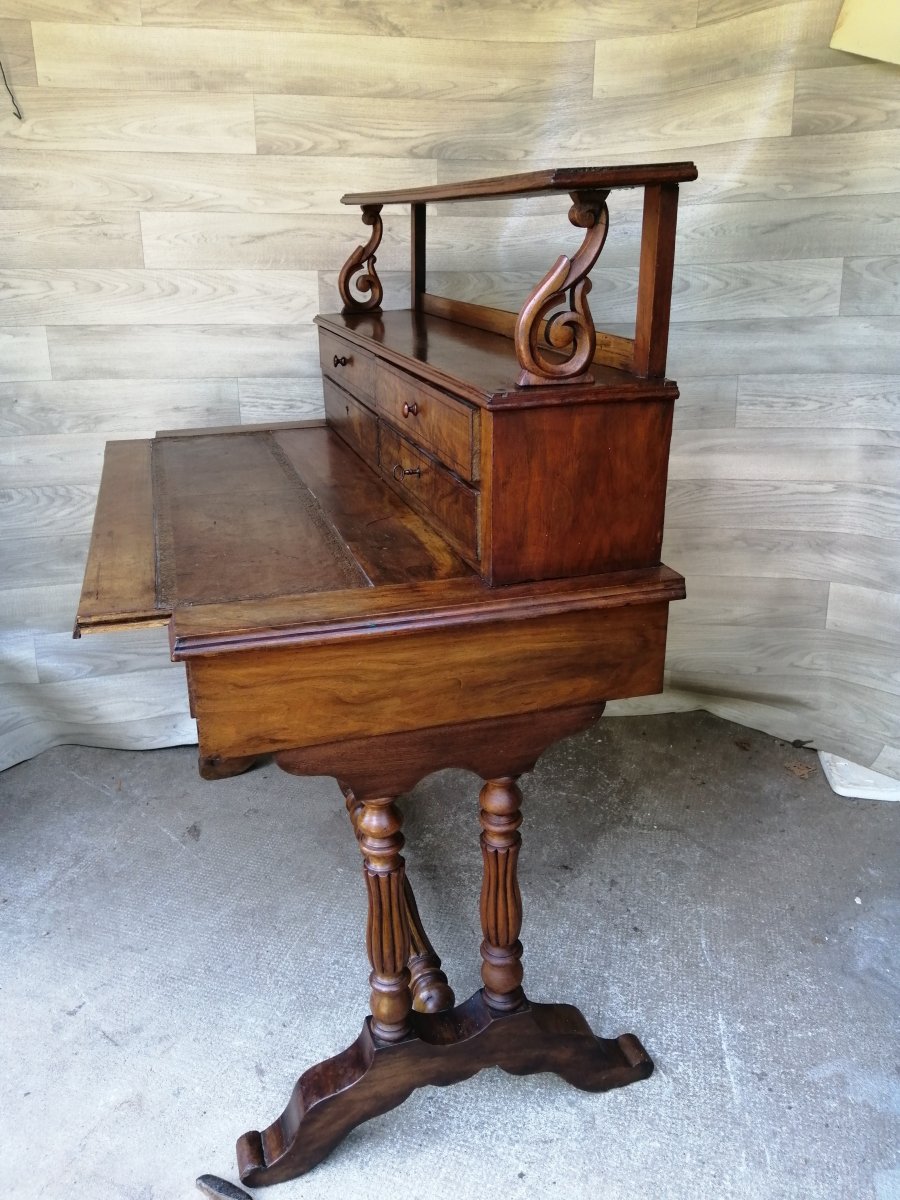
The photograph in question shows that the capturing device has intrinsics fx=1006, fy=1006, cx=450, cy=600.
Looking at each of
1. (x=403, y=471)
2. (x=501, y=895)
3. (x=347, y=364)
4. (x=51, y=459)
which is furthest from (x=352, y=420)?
(x=501, y=895)

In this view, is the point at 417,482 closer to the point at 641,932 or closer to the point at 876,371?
the point at 641,932

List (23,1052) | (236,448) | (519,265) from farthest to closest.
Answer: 1. (519,265)
2. (236,448)
3. (23,1052)

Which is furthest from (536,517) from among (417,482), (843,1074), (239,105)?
(239,105)

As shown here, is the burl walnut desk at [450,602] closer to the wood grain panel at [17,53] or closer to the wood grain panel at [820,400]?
the wood grain panel at [820,400]

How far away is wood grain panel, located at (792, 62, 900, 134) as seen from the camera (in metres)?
2.26

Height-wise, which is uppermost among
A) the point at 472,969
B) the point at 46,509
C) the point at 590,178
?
the point at 590,178

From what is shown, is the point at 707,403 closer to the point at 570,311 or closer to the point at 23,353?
the point at 570,311

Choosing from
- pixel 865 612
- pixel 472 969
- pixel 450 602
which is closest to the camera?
pixel 450 602

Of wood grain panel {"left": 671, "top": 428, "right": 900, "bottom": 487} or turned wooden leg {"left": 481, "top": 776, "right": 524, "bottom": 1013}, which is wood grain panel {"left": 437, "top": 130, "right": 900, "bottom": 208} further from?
turned wooden leg {"left": 481, "top": 776, "right": 524, "bottom": 1013}

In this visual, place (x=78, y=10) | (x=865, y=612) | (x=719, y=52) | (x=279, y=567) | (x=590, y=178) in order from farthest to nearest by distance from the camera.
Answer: (x=865, y=612) < (x=719, y=52) < (x=78, y=10) < (x=279, y=567) < (x=590, y=178)

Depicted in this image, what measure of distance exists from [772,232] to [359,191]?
1.03 meters

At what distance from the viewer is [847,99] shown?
2.30 meters

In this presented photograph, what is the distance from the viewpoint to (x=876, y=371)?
2.47 meters

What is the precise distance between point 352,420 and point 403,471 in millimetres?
479
